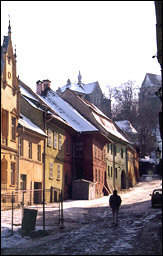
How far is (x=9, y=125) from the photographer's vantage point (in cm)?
2727

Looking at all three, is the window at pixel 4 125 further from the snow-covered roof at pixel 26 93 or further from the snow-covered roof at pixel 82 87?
the snow-covered roof at pixel 82 87

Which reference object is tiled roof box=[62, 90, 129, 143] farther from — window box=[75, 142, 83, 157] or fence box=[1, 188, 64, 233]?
fence box=[1, 188, 64, 233]

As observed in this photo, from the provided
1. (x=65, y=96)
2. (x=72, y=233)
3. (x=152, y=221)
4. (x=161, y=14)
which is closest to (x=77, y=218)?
(x=152, y=221)

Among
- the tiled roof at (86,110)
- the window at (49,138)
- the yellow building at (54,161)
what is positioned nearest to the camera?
the yellow building at (54,161)

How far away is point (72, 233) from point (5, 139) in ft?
35.7

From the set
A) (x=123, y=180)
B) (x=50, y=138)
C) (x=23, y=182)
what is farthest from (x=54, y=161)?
(x=123, y=180)

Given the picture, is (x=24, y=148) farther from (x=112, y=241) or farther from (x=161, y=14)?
(x=112, y=241)

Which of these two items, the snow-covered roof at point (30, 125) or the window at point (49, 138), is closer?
the snow-covered roof at point (30, 125)

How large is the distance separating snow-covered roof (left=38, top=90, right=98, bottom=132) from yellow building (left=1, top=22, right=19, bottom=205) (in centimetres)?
1587

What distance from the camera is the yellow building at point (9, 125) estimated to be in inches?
978

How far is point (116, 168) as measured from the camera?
55.1 meters

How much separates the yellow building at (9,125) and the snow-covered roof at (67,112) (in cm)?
1587

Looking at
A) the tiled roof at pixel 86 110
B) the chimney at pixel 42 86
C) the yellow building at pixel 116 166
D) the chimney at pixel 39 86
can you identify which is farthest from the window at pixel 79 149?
the chimney at pixel 39 86

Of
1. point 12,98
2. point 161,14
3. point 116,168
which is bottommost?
point 116,168
